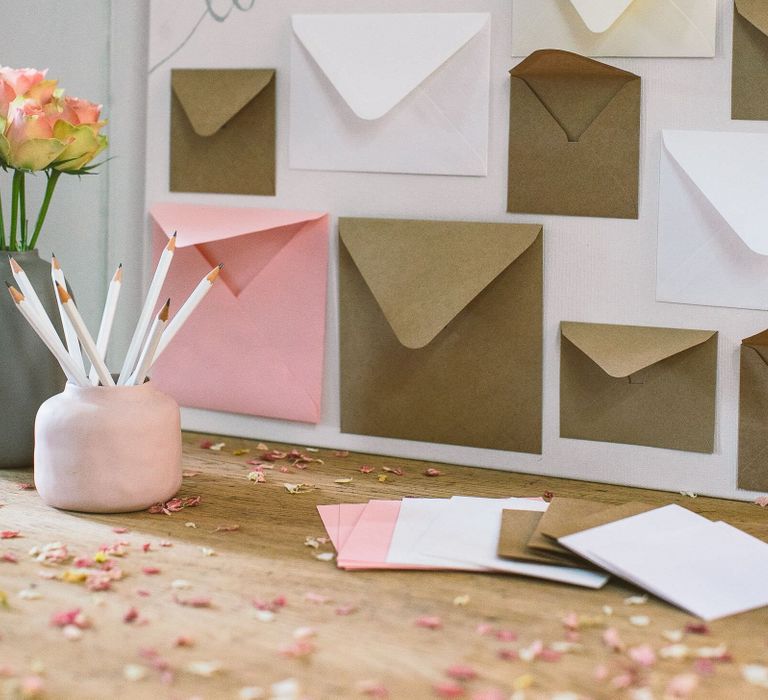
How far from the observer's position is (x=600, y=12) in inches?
33.3

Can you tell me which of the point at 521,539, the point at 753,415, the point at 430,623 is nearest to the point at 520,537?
the point at 521,539

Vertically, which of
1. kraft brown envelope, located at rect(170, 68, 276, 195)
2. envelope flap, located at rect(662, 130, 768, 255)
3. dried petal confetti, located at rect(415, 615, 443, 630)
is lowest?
dried petal confetti, located at rect(415, 615, 443, 630)

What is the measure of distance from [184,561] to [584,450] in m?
0.39

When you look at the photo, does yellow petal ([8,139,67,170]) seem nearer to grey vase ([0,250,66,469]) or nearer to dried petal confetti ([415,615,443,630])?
grey vase ([0,250,66,469])

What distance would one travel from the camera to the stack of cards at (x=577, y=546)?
2.15 ft

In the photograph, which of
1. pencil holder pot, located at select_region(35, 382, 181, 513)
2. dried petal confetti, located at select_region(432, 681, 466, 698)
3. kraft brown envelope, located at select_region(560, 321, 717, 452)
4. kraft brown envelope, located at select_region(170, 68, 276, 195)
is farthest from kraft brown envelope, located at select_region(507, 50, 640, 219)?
dried petal confetti, located at select_region(432, 681, 466, 698)

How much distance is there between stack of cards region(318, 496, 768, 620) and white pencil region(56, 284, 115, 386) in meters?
0.20

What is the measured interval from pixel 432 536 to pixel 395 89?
0.42 metres

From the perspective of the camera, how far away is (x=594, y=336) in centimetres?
89

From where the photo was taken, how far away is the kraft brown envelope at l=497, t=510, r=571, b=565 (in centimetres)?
70

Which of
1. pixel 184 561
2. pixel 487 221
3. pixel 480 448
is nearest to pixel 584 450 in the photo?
pixel 480 448

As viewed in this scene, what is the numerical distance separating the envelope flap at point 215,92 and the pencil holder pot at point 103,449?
31cm

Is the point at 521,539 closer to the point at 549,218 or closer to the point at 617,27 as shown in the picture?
the point at 549,218

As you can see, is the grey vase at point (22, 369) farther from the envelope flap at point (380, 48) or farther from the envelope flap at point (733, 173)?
the envelope flap at point (733, 173)
